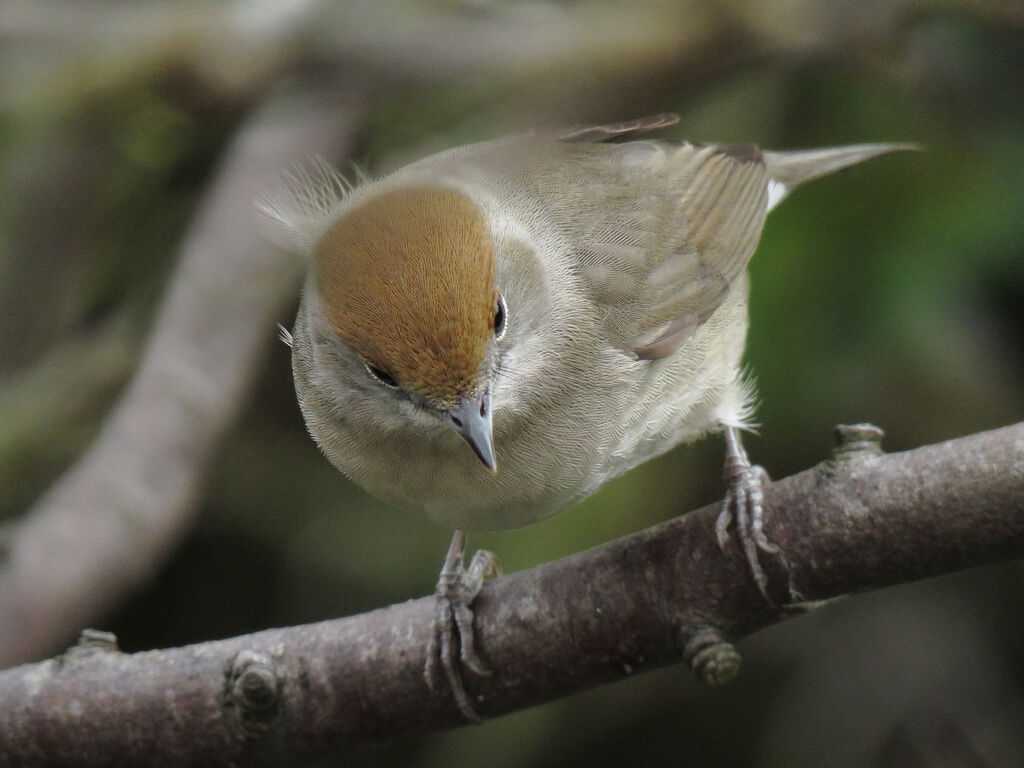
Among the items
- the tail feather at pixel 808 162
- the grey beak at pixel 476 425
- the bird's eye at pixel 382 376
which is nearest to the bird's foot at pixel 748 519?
the grey beak at pixel 476 425

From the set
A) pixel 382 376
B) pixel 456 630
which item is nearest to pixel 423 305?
pixel 382 376

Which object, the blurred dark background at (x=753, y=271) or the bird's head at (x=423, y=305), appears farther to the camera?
the blurred dark background at (x=753, y=271)

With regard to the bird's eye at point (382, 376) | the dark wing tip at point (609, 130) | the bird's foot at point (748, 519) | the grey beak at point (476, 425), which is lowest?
the bird's foot at point (748, 519)

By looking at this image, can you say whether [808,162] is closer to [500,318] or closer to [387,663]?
[500,318]

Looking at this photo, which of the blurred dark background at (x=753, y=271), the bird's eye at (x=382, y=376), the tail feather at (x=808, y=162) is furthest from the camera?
the blurred dark background at (x=753, y=271)

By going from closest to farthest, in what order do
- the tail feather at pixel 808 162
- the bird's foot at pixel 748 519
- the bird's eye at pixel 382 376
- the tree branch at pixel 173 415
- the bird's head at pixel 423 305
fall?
the bird's foot at pixel 748 519
the bird's head at pixel 423 305
the bird's eye at pixel 382 376
the tree branch at pixel 173 415
the tail feather at pixel 808 162

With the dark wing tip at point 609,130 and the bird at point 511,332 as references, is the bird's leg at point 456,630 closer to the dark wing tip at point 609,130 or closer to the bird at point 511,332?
the bird at point 511,332
